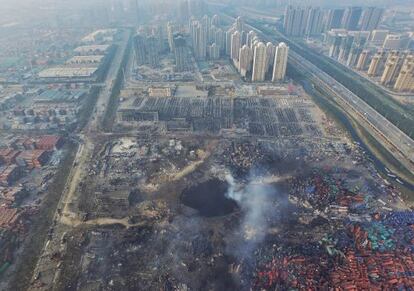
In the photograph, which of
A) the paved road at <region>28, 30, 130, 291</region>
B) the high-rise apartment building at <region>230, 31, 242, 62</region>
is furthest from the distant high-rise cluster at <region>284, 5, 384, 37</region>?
the paved road at <region>28, 30, 130, 291</region>

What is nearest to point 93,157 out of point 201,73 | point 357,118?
point 201,73

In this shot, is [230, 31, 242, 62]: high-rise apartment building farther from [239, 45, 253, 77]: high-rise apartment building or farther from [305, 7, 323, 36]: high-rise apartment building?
[305, 7, 323, 36]: high-rise apartment building

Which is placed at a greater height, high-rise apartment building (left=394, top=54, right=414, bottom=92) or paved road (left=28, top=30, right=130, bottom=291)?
high-rise apartment building (left=394, top=54, right=414, bottom=92)

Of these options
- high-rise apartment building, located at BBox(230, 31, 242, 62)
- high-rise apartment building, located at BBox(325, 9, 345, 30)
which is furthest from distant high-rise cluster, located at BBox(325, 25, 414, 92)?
high-rise apartment building, located at BBox(230, 31, 242, 62)

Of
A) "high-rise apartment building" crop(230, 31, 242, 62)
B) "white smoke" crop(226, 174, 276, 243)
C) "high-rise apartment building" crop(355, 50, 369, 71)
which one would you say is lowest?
"white smoke" crop(226, 174, 276, 243)

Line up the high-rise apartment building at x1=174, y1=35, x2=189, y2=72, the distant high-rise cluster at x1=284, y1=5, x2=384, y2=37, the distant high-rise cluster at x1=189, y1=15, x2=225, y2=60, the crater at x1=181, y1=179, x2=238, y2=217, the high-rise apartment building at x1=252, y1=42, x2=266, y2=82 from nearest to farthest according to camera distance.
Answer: the crater at x1=181, y1=179, x2=238, y2=217, the high-rise apartment building at x1=252, y1=42, x2=266, y2=82, the high-rise apartment building at x1=174, y1=35, x2=189, y2=72, the distant high-rise cluster at x1=189, y1=15, x2=225, y2=60, the distant high-rise cluster at x1=284, y1=5, x2=384, y2=37

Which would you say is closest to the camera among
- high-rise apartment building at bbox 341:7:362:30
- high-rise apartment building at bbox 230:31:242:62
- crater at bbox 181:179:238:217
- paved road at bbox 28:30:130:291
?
paved road at bbox 28:30:130:291

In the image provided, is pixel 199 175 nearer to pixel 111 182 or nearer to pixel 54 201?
pixel 111 182

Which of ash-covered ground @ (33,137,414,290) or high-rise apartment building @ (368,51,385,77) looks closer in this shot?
ash-covered ground @ (33,137,414,290)
